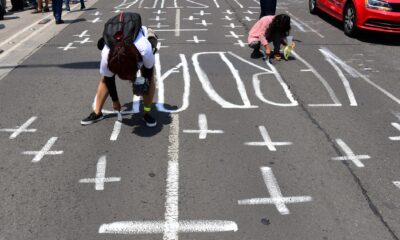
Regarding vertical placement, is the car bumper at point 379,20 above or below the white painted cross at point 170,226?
above

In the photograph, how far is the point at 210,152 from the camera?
4.88 meters

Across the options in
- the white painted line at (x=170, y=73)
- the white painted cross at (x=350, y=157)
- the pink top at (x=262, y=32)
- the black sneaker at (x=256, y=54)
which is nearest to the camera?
the white painted cross at (x=350, y=157)

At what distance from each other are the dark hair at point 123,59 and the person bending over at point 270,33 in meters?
3.95

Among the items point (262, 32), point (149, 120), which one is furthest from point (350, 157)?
point (262, 32)

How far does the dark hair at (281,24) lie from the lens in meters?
7.92

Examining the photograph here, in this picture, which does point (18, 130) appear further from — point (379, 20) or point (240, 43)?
point (379, 20)

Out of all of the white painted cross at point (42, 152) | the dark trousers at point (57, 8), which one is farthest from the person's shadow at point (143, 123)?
the dark trousers at point (57, 8)

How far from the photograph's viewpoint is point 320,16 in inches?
Answer: 538

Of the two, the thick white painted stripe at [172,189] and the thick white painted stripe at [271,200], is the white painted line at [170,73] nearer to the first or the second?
the thick white painted stripe at [172,189]

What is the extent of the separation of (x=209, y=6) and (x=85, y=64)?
8587mm

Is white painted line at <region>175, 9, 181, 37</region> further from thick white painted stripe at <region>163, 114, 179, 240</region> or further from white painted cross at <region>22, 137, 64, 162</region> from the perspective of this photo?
white painted cross at <region>22, 137, 64, 162</region>

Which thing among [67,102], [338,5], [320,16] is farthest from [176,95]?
[320,16]

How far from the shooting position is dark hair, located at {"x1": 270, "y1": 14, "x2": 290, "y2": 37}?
792 centimetres

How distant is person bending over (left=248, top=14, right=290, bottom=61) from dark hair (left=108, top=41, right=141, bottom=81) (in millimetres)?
3949
